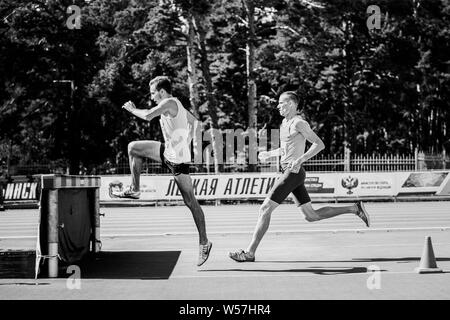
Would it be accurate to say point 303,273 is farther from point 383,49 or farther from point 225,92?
point 225,92

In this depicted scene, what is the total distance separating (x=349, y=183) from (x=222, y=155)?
9263 millimetres

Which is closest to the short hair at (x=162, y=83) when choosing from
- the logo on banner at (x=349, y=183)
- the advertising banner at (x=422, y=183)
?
the logo on banner at (x=349, y=183)

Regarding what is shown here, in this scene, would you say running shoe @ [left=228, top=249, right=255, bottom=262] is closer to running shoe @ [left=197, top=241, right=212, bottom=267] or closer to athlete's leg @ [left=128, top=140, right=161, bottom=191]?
running shoe @ [left=197, top=241, right=212, bottom=267]

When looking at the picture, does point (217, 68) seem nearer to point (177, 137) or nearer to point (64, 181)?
point (177, 137)

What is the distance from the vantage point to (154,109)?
29.7 ft

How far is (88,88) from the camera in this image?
39.9m

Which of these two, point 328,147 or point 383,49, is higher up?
point 383,49

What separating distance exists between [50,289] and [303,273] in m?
2.81

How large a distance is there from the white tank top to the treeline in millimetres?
25709

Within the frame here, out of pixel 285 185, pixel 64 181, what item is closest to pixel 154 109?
pixel 64 181

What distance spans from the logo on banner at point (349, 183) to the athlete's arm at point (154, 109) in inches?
848

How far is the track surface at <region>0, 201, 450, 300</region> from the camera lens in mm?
7168

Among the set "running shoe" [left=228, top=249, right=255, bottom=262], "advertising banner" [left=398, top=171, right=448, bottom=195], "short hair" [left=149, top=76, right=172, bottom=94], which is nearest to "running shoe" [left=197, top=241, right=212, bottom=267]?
"running shoe" [left=228, top=249, right=255, bottom=262]

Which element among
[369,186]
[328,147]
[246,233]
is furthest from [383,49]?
[246,233]
